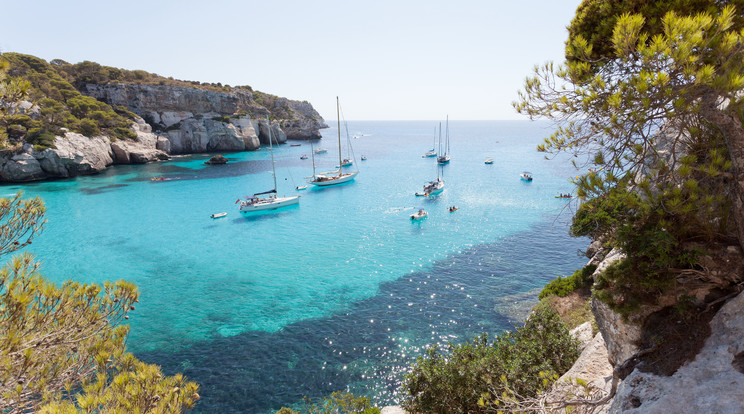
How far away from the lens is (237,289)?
26.1 metres

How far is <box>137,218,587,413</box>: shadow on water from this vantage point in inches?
630

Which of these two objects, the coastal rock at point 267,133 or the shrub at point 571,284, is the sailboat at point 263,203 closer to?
the shrub at point 571,284

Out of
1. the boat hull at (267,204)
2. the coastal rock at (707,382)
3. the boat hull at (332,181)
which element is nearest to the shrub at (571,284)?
the coastal rock at (707,382)

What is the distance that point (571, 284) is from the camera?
21.2m

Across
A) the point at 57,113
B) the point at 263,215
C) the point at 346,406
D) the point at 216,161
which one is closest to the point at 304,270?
the point at 346,406

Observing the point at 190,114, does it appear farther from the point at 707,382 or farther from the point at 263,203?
the point at 707,382

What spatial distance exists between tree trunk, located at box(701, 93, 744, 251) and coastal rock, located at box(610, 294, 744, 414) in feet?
4.87

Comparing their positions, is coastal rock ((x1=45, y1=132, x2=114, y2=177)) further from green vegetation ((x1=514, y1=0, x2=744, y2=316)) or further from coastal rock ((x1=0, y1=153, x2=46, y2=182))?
green vegetation ((x1=514, y1=0, x2=744, y2=316))

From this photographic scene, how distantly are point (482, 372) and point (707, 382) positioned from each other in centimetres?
634

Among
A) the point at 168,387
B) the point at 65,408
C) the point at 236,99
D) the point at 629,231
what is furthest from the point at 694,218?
the point at 236,99

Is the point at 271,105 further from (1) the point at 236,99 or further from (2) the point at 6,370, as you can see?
(2) the point at 6,370

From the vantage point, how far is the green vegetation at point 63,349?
556cm

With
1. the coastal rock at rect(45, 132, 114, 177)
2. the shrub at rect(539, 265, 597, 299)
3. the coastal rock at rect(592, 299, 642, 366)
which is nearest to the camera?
the coastal rock at rect(592, 299, 642, 366)

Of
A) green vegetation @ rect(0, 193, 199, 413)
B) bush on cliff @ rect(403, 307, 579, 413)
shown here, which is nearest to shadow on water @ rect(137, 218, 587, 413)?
bush on cliff @ rect(403, 307, 579, 413)
